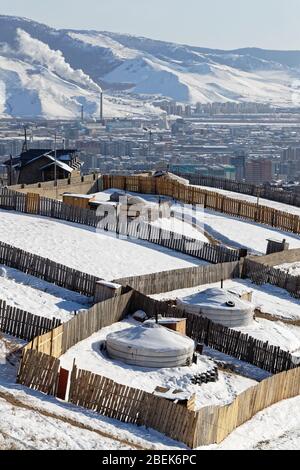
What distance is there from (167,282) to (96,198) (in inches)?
741

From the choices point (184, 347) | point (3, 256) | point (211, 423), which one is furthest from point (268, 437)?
point (3, 256)

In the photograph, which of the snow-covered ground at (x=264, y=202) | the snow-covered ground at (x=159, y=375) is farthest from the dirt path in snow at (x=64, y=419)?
the snow-covered ground at (x=264, y=202)

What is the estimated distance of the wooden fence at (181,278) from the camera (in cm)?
3306

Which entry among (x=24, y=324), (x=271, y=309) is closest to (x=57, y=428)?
(x=24, y=324)

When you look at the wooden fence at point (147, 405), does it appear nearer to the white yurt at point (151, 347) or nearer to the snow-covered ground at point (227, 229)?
the white yurt at point (151, 347)

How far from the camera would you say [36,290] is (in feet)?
105

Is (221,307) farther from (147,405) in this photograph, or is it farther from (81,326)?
(147,405)

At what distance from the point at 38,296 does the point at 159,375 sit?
23.0 ft

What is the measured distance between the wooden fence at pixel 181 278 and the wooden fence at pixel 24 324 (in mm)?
5847

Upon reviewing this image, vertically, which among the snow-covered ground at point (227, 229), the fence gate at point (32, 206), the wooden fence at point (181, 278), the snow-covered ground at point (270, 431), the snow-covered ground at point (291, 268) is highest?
the fence gate at point (32, 206)

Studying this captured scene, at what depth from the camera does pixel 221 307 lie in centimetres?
3088

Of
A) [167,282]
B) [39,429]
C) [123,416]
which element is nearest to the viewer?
[39,429]

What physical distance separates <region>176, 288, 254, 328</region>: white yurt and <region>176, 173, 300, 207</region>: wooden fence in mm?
30245
